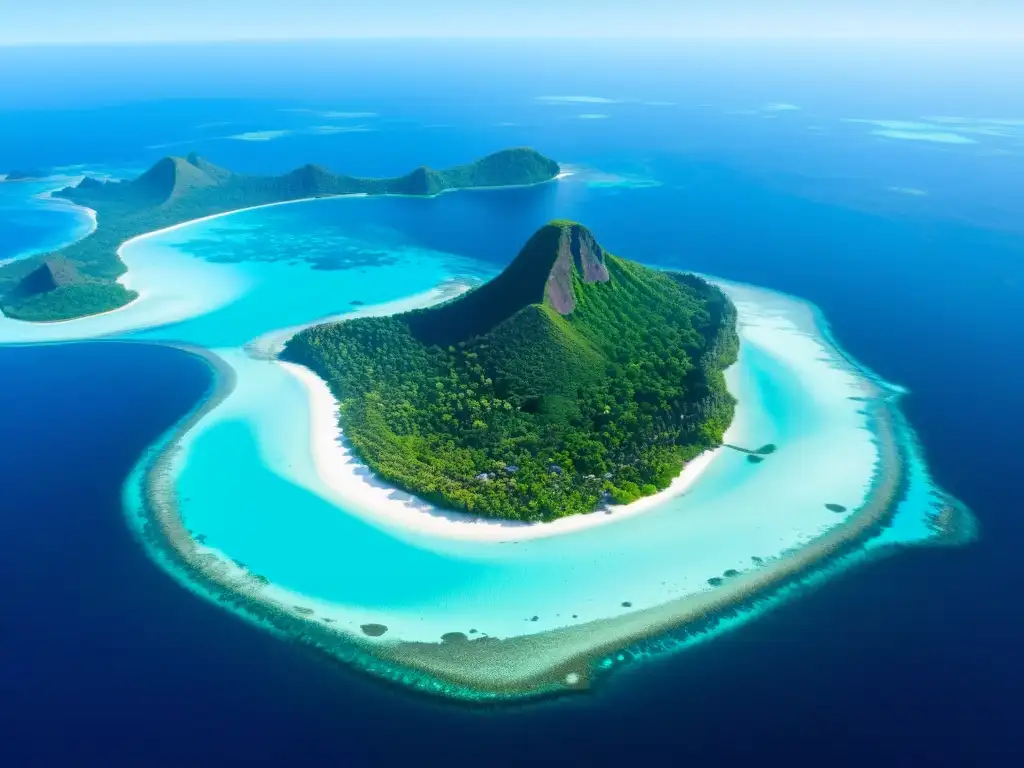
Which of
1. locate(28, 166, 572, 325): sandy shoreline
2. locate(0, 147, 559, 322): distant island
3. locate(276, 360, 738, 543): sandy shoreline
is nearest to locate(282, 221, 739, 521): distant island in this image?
locate(276, 360, 738, 543): sandy shoreline

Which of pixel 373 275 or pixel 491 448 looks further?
pixel 373 275

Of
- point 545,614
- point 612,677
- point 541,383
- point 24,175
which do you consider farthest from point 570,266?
point 24,175

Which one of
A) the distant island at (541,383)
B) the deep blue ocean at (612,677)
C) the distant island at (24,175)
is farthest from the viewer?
the distant island at (24,175)

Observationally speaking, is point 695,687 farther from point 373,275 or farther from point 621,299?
point 373,275

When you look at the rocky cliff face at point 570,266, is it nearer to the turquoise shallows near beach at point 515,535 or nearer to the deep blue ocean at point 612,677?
the turquoise shallows near beach at point 515,535

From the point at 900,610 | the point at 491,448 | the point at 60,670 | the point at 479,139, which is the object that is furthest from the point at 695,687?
the point at 479,139

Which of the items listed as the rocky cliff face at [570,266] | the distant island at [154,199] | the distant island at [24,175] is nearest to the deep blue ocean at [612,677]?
the distant island at [154,199]

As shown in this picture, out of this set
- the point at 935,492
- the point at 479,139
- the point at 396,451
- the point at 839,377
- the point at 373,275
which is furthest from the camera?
the point at 479,139
